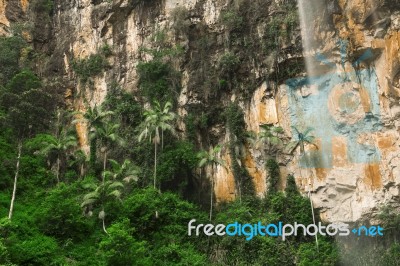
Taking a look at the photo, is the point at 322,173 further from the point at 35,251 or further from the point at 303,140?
the point at 35,251

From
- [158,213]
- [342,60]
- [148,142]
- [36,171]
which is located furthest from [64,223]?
[342,60]

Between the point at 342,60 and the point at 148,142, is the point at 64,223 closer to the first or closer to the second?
the point at 148,142

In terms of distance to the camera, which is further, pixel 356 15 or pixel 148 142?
pixel 148 142

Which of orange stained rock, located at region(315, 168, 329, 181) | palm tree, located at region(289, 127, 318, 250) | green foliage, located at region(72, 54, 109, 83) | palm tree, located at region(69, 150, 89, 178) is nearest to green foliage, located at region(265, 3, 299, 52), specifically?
palm tree, located at region(289, 127, 318, 250)

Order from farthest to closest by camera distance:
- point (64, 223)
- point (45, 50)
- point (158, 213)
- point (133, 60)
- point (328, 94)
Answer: point (45, 50) → point (133, 60) → point (328, 94) → point (158, 213) → point (64, 223)

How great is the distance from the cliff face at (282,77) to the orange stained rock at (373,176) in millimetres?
48

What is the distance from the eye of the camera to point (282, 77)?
2480cm

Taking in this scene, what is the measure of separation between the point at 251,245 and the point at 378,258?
5359 mm

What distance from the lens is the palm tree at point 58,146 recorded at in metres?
24.5

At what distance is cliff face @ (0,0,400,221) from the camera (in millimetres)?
21875

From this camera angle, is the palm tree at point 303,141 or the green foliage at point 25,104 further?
the green foliage at point 25,104

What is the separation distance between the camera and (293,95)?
963 inches

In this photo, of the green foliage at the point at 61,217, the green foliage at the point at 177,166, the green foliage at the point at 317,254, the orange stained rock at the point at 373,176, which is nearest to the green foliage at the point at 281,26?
the green foliage at the point at 177,166

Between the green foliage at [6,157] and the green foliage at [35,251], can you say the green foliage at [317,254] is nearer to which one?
the green foliage at [35,251]
